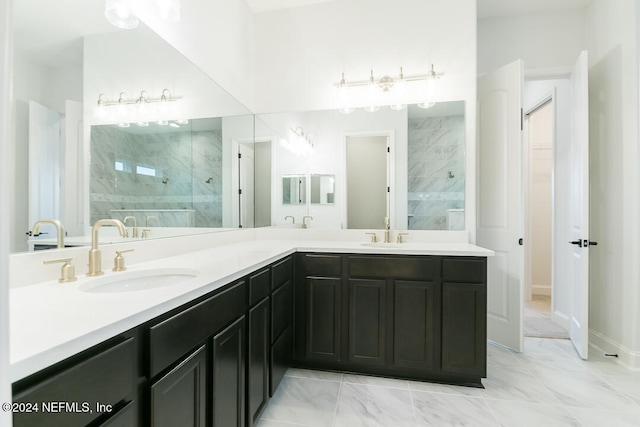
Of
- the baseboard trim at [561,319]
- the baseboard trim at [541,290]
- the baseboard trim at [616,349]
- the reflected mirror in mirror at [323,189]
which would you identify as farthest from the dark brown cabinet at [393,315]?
the baseboard trim at [541,290]

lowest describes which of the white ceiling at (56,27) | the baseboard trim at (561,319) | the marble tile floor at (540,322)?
the marble tile floor at (540,322)

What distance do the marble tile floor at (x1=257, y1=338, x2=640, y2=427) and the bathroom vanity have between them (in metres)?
0.12

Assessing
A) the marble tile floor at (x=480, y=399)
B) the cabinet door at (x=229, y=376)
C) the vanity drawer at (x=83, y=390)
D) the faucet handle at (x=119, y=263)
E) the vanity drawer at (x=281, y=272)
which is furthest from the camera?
the vanity drawer at (x=281, y=272)

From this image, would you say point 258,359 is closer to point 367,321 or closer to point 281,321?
point 281,321

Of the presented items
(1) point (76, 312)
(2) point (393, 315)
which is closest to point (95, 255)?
(1) point (76, 312)

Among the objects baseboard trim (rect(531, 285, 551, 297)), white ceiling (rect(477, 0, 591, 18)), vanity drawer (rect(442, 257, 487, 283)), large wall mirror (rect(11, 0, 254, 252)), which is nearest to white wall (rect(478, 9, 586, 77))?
Answer: white ceiling (rect(477, 0, 591, 18))

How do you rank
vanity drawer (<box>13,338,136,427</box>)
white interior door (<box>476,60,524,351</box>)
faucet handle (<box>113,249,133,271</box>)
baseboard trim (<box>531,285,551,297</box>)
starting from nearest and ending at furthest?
1. vanity drawer (<box>13,338,136,427</box>)
2. faucet handle (<box>113,249,133,271</box>)
3. white interior door (<box>476,60,524,351</box>)
4. baseboard trim (<box>531,285,551,297</box>)

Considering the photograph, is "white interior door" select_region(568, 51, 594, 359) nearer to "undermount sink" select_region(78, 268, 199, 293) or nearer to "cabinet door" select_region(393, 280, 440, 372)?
"cabinet door" select_region(393, 280, 440, 372)

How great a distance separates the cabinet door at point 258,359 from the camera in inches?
54.8

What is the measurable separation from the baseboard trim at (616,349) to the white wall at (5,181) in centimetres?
332

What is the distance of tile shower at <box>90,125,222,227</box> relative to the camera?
4.30ft

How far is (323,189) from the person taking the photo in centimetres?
273

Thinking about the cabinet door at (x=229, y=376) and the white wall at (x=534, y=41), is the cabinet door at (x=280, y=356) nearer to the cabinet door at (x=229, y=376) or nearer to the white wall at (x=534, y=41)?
the cabinet door at (x=229, y=376)

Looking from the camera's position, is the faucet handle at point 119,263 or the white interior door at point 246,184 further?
the white interior door at point 246,184
